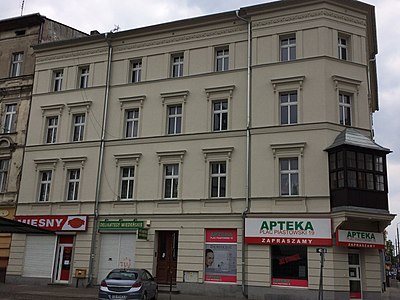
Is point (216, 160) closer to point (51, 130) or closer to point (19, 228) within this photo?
point (19, 228)

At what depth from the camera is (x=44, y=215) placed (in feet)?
92.8

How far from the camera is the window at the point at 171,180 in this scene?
85.0ft

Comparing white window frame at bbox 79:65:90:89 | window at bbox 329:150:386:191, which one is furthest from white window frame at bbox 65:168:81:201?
window at bbox 329:150:386:191

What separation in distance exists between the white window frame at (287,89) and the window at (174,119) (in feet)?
18.8

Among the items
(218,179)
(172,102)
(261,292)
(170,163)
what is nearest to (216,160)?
(218,179)

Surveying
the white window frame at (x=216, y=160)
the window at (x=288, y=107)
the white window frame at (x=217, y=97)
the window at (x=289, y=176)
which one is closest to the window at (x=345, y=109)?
the window at (x=288, y=107)

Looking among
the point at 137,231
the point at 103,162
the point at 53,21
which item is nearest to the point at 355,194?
the point at 137,231

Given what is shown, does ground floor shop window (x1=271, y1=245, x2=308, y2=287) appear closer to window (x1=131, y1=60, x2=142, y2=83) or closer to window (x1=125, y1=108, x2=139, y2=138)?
window (x1=125, y1=108, x2=139, y2=138)

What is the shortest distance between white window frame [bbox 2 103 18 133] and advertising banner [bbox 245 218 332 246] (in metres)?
17.8

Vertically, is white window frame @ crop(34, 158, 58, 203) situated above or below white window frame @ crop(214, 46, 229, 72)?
below

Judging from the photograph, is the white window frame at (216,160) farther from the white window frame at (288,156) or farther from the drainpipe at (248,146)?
the white window frame at (288,156)

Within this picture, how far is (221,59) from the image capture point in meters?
26.9

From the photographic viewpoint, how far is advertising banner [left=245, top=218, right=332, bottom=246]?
21.8 m

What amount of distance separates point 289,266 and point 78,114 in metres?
16.1
